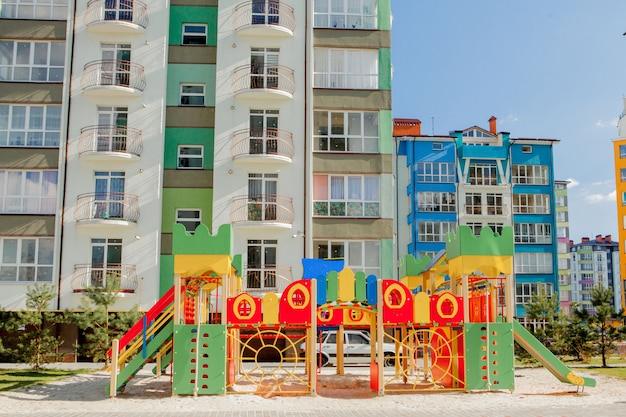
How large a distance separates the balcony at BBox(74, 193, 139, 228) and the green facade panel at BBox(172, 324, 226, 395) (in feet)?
48.3

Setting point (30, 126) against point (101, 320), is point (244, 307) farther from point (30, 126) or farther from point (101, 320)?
point (30, 126)

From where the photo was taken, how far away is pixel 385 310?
59.5ft

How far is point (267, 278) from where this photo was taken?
3114cm

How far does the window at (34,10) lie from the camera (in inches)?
1298

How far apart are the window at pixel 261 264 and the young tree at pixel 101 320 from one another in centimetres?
566

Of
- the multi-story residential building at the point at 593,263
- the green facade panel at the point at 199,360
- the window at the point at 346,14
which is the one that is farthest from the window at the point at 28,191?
the multi-story residential building at the point at 593,263

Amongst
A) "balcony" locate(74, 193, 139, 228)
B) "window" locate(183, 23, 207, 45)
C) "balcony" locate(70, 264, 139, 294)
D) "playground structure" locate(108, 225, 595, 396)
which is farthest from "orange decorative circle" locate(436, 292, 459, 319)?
"window" locate(183, 23, 207, 45)

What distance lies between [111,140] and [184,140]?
333 centimetres

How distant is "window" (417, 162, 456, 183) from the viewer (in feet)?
185

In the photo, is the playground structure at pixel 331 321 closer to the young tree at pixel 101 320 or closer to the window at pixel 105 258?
the young tree at pixel 101 320

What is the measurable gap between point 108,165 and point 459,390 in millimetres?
20233

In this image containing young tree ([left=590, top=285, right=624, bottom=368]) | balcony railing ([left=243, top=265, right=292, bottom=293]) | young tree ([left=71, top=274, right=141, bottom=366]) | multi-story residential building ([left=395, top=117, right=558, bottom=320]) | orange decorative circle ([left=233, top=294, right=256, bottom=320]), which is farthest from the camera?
multi-story residential building ([left=395, top=117, right=558, bottom=320])

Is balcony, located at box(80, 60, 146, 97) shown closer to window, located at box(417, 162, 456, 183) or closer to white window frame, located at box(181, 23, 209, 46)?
white window frame, located at box(181, 23, 209, 46)

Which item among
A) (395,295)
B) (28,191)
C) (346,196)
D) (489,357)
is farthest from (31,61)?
(489,357)
